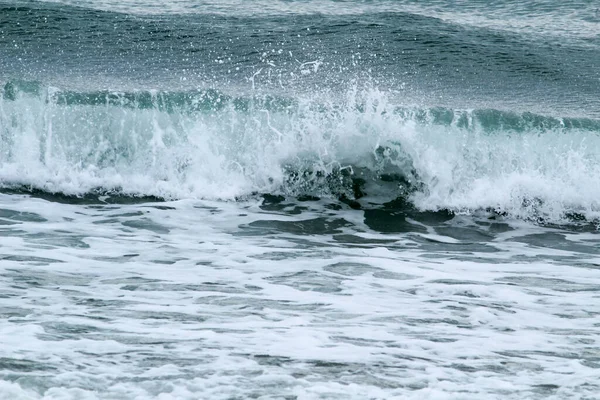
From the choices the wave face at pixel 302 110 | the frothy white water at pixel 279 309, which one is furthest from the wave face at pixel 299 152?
the frothy white water at pixel 279 309

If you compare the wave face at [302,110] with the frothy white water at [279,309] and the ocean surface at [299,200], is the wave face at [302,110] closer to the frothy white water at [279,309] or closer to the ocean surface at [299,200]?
A: the ocean surface at [299,200]

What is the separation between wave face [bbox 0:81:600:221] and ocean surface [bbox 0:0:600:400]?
3 centimetres

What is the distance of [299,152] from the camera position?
10.0 metres

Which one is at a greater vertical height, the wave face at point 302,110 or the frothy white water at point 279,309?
the wave face at point 302,110

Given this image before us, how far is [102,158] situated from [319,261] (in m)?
3.84

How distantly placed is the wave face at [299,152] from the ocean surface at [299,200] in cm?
3

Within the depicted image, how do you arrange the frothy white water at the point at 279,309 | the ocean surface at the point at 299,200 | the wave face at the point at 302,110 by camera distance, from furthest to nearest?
the wave face at the point at 302,110 → the ocean surface at the point at 299,200 → the frothy white water at the point at 279,309

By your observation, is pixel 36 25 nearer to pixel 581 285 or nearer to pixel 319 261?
pixel 319 261

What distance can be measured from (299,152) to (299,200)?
1.93 feet

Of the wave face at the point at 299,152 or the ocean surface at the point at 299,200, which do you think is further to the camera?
the wave face at the point at 299,152

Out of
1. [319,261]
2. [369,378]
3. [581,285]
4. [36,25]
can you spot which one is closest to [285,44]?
[36,25]

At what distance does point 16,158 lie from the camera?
10031mm

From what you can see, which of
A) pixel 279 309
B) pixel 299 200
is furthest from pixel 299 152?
pixel 279 309

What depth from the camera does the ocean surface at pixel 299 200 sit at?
4.91 m
